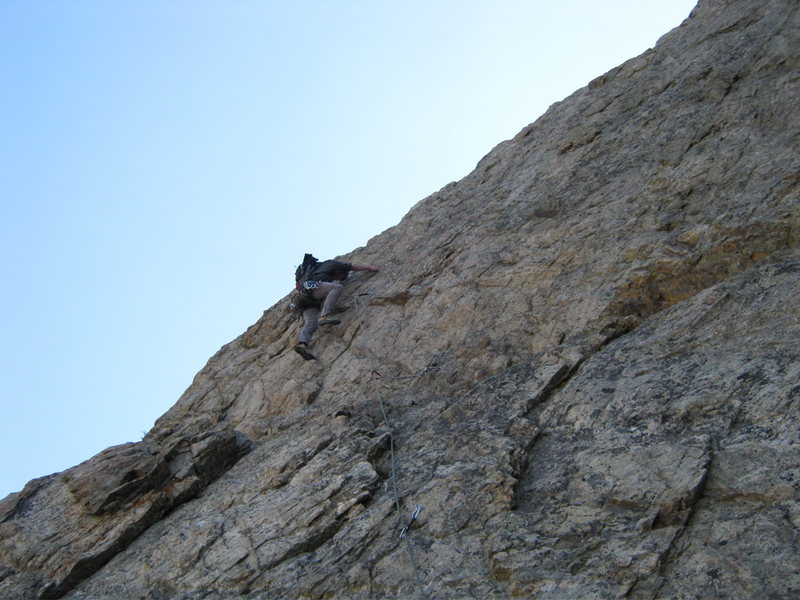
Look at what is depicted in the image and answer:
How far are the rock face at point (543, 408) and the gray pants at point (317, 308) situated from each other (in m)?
0.24

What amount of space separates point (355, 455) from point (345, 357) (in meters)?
2.69

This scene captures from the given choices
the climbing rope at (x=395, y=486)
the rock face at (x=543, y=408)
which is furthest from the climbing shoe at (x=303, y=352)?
the climbing rope at (x=395, y=486)

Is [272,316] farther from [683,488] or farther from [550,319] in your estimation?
[683,488]

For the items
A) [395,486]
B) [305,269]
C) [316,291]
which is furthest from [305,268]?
[395,486]

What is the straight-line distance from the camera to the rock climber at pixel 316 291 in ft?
36.8

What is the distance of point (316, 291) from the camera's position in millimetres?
11695

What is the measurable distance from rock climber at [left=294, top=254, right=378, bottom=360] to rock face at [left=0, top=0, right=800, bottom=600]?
0.23 m

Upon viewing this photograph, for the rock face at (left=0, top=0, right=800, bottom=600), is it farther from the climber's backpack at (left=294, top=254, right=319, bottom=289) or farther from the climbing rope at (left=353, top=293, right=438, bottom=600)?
the climber's backpack at (left=294, top=254, right=319, bottom=289)

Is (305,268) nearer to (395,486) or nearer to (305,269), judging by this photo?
(305,269)

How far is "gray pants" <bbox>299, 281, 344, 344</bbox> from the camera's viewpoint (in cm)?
1124

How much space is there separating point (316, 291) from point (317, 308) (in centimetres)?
29

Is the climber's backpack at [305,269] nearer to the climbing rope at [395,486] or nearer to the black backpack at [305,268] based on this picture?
the black backpack at [305,268]

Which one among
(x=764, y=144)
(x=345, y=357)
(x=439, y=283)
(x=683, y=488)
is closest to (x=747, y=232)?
(x=764, y=144)

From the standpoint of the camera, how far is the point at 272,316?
12789 millimetres
